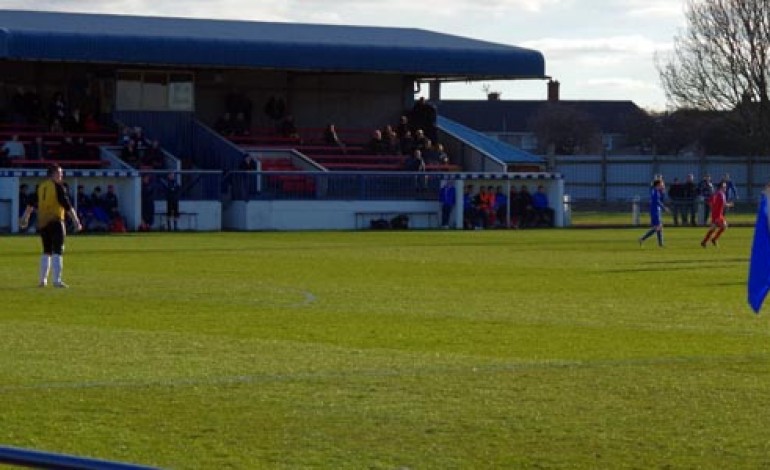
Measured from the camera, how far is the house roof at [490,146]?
220 ft

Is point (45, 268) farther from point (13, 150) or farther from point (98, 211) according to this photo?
point (13, 150)

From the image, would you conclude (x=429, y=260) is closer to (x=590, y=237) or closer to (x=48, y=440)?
(x=590, y=237)

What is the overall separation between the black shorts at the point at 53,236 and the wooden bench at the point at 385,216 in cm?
3100

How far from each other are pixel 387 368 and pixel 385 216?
42335 mm

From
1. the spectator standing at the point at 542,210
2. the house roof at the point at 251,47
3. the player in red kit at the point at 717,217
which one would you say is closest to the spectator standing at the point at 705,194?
the spectator standing at the point at 542,210

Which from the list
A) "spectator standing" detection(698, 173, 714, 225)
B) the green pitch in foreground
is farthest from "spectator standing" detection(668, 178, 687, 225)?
the green pitch in foreground

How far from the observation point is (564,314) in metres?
22.7

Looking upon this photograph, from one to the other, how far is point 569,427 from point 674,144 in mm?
101089

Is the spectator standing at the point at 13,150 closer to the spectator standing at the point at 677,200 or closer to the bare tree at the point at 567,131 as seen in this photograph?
the spectator standing at the point at 677,200

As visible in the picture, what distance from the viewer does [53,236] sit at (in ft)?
88.7

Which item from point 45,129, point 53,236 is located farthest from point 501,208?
point 53,236

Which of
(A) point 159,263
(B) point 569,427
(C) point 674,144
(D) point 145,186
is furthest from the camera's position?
(C) point 674,144

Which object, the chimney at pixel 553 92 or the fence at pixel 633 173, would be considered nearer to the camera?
the fence at pixel 633 173

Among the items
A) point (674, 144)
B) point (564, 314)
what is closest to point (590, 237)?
point (564, 314)
